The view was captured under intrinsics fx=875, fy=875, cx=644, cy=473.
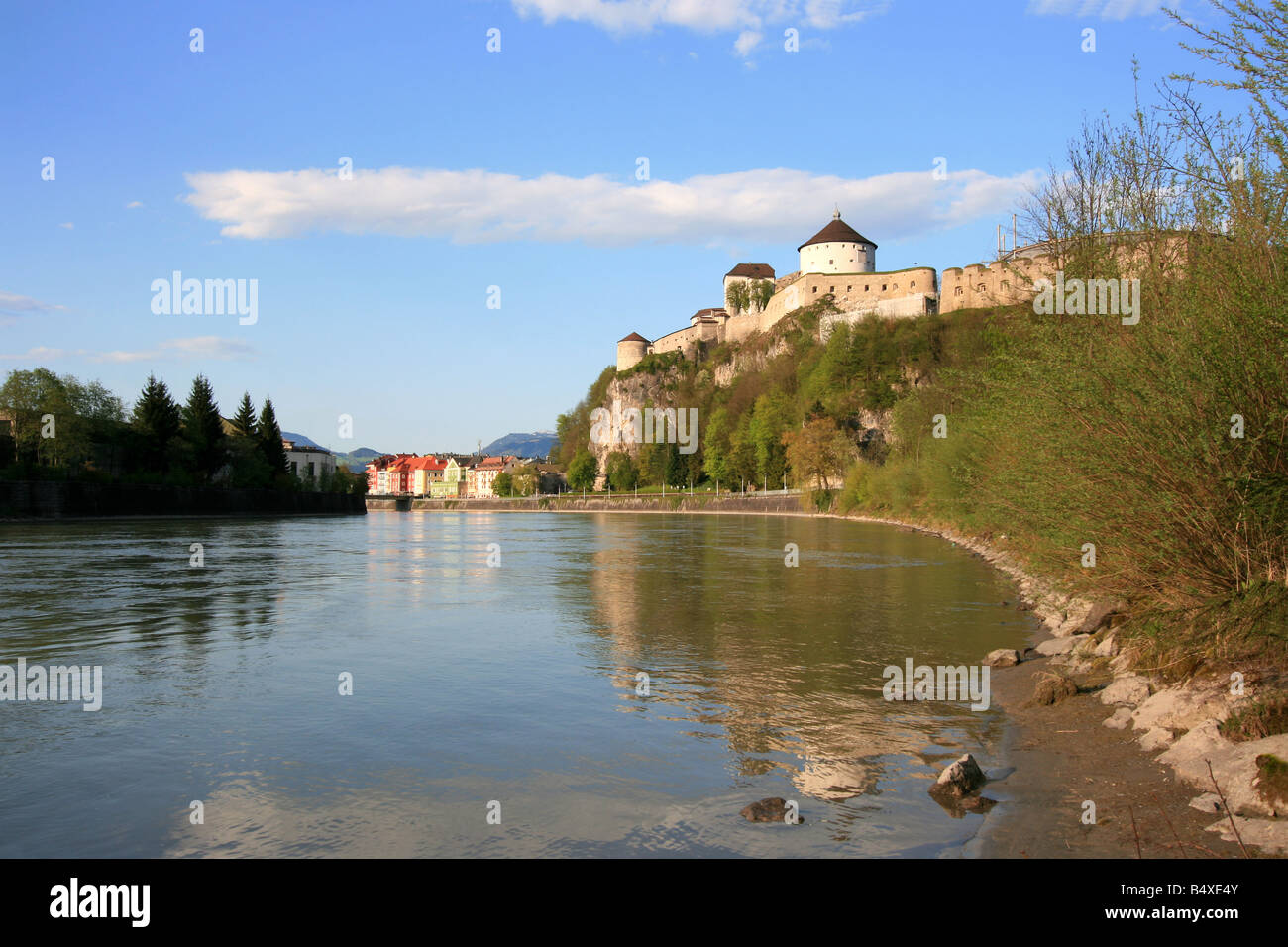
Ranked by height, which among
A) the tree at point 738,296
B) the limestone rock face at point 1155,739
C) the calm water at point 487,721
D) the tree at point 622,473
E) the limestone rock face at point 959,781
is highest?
the tree at point 738,296

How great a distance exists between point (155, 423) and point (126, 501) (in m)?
7.44

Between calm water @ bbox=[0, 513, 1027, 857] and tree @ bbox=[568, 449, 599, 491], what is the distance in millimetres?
132082

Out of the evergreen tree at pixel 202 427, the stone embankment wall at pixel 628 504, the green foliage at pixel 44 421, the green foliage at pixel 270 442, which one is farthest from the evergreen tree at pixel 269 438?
the stone embankment wall at pixel 628 504

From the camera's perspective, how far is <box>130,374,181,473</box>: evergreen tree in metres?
76.8

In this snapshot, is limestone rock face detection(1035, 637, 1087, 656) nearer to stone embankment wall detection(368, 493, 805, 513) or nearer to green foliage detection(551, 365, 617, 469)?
stone embankment wall detection(368, 493, 805, 513)

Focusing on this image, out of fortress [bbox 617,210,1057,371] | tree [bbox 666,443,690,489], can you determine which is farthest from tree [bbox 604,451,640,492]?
fortress [bbox 617,210,1057,371]

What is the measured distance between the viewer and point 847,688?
12914 mm

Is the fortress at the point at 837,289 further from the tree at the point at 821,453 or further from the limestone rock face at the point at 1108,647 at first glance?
the limestone rock face at the point at 1108,647

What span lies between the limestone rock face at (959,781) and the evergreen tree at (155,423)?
8270 cm

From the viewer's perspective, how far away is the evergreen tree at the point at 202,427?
82188 millimetres

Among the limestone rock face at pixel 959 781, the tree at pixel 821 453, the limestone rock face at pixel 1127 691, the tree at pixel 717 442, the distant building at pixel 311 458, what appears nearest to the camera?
the limestone rock face at pixel 959 781

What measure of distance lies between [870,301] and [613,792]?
383 feet

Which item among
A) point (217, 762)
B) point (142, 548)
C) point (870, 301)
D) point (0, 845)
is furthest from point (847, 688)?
point (870, 301)

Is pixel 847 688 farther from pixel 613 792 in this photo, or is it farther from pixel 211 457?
pixel 211 457
